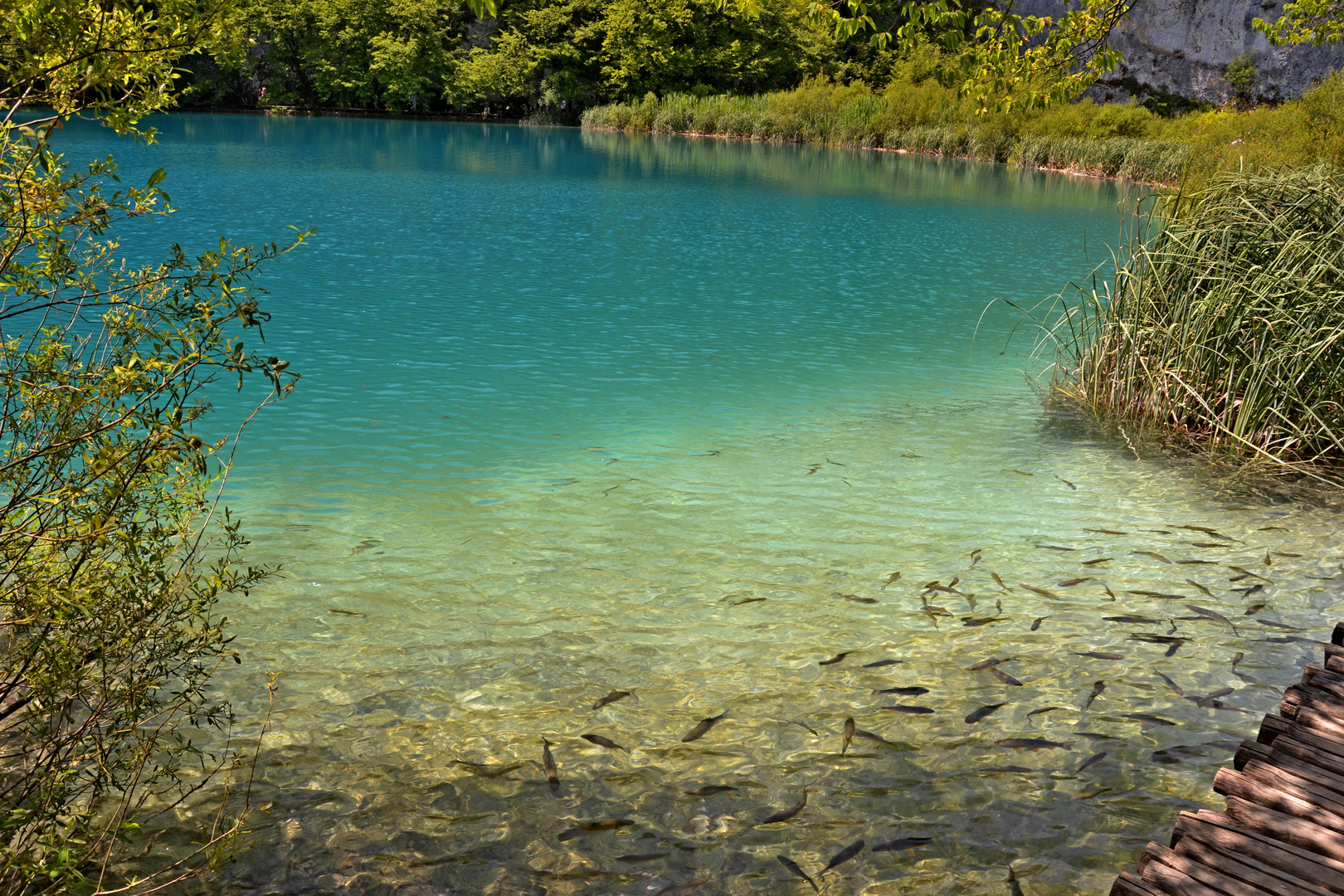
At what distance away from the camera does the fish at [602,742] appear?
3.70 metres

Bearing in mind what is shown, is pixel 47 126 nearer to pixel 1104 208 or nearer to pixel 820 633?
pixel 820 633

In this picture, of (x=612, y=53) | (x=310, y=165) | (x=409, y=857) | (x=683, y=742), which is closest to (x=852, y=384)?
(x=683, y=742)

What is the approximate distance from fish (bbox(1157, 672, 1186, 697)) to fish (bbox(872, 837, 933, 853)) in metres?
1.55

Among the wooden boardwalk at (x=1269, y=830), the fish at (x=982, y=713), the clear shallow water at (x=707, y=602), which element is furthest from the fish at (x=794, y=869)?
the fish at (x=982, y=713)

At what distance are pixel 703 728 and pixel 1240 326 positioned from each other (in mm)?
5431

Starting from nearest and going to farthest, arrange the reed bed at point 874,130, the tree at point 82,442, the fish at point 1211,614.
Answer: the tree at point 82,442 < the fish at point 1211,614 < the reed bed at point 874,130

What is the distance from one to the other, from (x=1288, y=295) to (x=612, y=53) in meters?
56.2

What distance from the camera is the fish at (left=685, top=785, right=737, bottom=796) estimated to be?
135 inches

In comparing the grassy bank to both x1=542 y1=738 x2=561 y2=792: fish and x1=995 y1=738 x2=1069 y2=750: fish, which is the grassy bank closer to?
x1=995 y1=738 x2=1069 y2=750: fish

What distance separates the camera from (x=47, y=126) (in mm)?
2363

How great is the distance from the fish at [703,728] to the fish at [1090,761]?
4.21ft

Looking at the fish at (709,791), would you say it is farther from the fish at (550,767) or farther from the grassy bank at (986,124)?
the grassy bank at (986,124)

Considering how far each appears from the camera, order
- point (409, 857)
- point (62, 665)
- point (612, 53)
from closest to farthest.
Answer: point (62, 665) < point (409, 857) < point (612, 53)

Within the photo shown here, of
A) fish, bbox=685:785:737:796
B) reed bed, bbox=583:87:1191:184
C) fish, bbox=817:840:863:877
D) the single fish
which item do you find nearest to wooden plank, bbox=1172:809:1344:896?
fish, bbox=817:840:863:877
